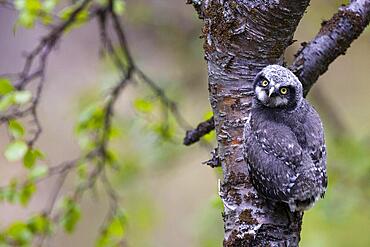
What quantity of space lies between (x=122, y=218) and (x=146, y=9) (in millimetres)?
1778

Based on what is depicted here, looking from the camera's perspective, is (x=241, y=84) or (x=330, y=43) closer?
(x=241, y=84)

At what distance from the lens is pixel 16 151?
247 cm

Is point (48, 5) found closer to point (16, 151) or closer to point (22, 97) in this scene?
point (22, 97)

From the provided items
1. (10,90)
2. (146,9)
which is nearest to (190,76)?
(146,9)

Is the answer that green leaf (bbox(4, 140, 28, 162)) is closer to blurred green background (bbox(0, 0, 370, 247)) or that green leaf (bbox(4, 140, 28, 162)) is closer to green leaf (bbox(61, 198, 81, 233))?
green leaf (bbox(61, 198, 81, 233))

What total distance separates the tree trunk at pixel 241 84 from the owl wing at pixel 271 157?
36 millimetres

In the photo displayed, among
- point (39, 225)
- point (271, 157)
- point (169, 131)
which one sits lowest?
point (39, 225)

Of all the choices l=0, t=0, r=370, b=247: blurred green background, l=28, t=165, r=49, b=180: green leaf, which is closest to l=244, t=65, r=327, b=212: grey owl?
l=0, t=0, r=370, b=247: blurred green background

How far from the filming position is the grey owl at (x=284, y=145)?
175 cm

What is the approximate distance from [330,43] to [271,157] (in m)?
0.44

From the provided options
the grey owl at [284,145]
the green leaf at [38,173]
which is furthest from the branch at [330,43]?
the green leaf at [38,173]

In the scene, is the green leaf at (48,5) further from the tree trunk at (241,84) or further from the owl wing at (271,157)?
the owl wing at (271,157)

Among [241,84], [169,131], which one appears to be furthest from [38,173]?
[241,84]

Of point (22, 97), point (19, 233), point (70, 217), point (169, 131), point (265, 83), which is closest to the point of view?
point (265, 83)
